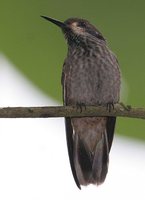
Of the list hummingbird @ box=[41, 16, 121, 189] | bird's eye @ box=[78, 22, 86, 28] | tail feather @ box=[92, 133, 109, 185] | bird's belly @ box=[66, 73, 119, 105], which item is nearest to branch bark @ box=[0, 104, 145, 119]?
hummingbird @ box=[41, 16, 121, 189]

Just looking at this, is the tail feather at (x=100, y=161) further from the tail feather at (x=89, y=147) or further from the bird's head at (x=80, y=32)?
the bird's head at (x=80, y=32)

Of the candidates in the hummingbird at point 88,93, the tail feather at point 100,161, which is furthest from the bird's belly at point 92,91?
the tail feather at point 100,161

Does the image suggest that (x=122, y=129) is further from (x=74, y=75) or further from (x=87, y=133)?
(x=87, y=133)

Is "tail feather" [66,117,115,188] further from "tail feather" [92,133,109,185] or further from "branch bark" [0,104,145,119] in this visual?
"branch bark" [0,104,145,119]

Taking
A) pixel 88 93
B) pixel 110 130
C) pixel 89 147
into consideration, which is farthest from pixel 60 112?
pixel 89 147

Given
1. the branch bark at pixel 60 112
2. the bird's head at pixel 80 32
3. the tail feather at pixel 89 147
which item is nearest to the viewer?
the branch bark at pixel 60 112
